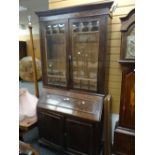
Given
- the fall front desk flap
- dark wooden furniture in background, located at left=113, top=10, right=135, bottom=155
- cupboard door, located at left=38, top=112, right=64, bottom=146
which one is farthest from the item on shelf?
dark wooden furniture in background, located at left=113, top=10, right=135, bottom=155

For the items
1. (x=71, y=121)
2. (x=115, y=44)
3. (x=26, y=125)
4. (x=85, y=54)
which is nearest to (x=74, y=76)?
(x=85, y=54)

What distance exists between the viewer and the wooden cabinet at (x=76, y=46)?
2.00 metres

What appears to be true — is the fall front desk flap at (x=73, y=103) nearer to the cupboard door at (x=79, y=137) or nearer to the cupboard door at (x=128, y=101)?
the cupboard door at (x=79, y=137)

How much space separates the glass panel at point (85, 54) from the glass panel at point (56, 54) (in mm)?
199

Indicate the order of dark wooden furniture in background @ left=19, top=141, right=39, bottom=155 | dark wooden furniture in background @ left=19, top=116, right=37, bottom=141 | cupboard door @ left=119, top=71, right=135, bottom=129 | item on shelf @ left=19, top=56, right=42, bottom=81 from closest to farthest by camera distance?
dark wooden furniture in background @ left=19, top=141, right=39, bottom=155, cupboard door @ left=119, top=71, right=135, bottom=129, dark wooden furniture in background @ left=19, top=116, right=37, bottom=141, item on shelf @ left=19, top=56, right=42, bottom=81

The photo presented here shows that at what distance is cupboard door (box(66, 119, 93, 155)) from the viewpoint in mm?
2077

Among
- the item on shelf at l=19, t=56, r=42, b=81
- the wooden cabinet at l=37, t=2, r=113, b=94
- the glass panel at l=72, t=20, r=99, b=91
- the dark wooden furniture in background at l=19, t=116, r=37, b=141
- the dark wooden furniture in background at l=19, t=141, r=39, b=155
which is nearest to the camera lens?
the dark wooden furniture in background at l=19, t=141, r=39, b=155

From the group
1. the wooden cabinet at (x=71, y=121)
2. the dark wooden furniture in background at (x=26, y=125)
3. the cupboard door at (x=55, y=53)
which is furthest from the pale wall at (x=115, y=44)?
the dark wooden furniture in background at (x=26, y=125)

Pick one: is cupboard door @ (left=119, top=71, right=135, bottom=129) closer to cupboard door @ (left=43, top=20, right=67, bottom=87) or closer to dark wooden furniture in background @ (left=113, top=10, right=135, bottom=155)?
dark wooden furniture in background @ (left=113, top=10, right=135, bottom=155)
